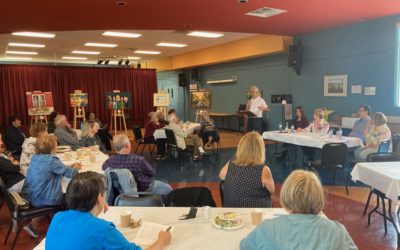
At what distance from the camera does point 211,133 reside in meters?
8.38

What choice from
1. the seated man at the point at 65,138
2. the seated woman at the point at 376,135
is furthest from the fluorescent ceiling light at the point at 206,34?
the seated woman at the point at 376,135

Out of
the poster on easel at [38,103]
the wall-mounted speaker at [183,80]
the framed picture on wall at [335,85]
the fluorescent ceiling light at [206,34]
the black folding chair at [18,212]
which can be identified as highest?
the fluorescent ceiling light at [206,34]

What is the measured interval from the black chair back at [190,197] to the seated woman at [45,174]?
1273 millimetres

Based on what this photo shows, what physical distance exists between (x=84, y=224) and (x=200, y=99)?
44.7 feet

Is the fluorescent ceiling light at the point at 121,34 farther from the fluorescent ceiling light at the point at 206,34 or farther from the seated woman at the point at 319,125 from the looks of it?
the seated woman at the point at 319,125

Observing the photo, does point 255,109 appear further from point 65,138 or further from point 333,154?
point 65,138

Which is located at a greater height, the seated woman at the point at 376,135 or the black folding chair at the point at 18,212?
the seated woman at the point at 376,135

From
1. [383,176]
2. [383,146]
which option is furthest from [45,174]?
[383,146]

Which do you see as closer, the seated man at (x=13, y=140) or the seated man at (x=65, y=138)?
the seated man at (x=65, y=138)

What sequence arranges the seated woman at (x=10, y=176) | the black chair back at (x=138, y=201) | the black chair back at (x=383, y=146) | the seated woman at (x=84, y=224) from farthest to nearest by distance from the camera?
the black chair back at (x=383, y=146) → the seated woman at (x=10, y=176) → the black chair back at (x=138, y=201) → the seated woman at (x=84, y=224)

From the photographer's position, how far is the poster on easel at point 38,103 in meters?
10.9

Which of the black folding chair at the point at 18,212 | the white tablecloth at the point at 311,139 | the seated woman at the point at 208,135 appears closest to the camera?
the black folding chair at the point at 18,212

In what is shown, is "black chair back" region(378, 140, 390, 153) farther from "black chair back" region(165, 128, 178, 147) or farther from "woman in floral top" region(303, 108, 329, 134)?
"black chair back" region(165, 128, 178, 147)

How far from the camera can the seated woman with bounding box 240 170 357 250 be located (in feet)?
4.61
